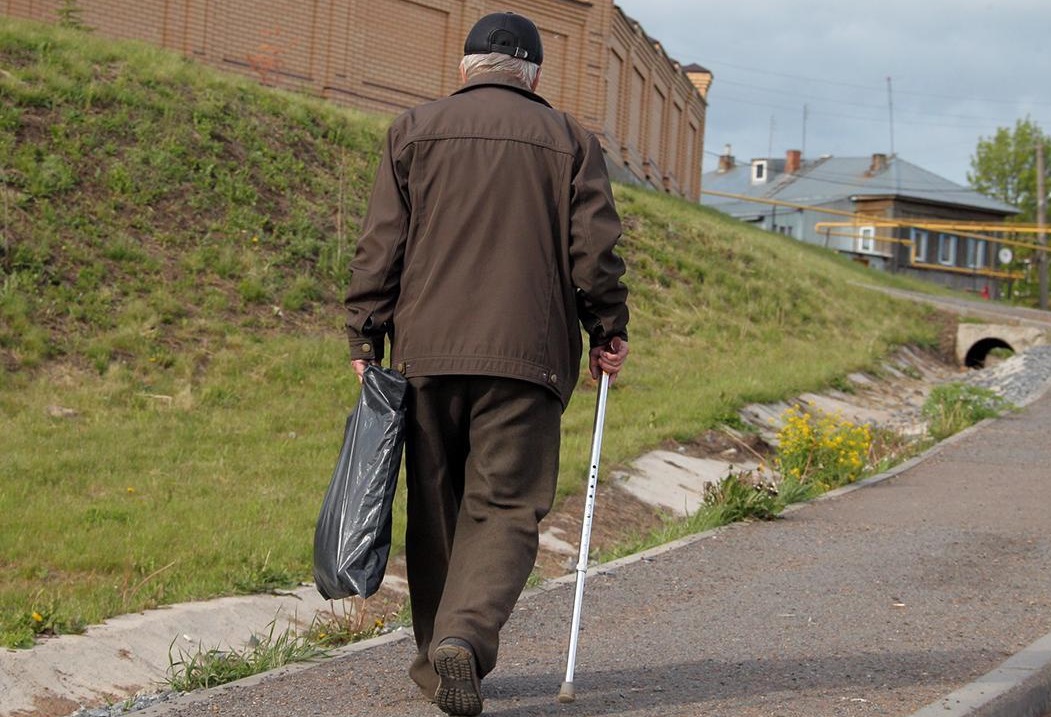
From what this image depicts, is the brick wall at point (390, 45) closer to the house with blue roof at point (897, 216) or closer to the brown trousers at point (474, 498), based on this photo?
the brown trousers at point (474, 498)

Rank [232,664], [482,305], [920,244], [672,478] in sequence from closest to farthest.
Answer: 1. [482,305]
2. [232,664]
3. [672,478]
4. [920,244]

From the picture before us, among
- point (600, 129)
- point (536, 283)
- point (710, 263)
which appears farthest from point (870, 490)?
point (600, 129)

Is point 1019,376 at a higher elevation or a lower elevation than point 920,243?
lower

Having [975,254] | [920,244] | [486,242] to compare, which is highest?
[920,244]

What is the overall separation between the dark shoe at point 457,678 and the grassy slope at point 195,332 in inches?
89.9

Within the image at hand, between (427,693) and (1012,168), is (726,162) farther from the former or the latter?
(427,693)

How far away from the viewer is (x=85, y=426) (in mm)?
10727

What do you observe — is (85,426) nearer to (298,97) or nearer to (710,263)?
(298,97)

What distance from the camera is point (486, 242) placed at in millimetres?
4617

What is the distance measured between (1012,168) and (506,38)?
78909 mm

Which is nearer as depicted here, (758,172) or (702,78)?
(702,78)

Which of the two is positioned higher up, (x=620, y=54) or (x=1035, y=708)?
(x=620, y=54)

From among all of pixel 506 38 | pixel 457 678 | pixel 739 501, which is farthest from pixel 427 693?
pixel 739 501

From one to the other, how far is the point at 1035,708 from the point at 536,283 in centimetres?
252
